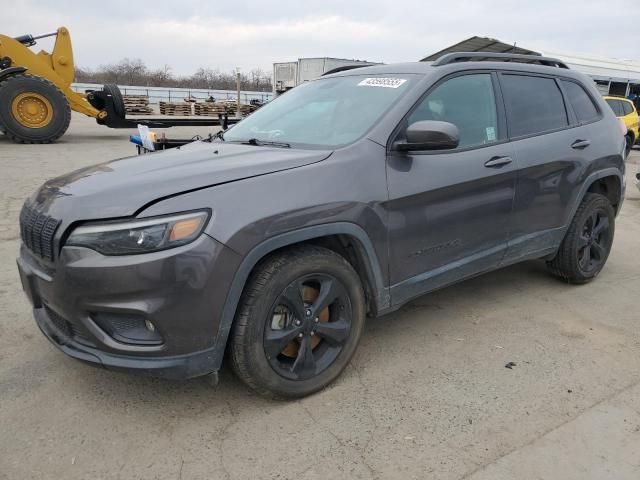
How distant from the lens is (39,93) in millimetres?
12367

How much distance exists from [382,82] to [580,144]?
5.77 ft

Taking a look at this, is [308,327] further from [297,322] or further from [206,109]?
[206,109]

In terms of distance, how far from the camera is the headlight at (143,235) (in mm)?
2082

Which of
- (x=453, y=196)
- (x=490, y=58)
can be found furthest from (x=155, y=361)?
(x=490, y=58)

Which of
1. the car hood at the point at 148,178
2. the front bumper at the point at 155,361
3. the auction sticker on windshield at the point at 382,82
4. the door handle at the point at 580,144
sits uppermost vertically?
the auction sticker on windshield at the point at 382,82

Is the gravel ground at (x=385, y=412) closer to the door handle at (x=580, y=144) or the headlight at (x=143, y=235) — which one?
the headlight at (x=143, y=235)

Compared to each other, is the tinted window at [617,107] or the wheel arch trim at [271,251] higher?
the tinted window at [617,107]

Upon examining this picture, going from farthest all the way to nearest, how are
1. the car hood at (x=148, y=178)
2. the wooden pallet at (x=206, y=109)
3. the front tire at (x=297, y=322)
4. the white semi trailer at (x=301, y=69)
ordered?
1. the wooden pallet at (x=206, y=109)
2. the white semi trailer at (x=301, y=69)
3. the front tire at (x=297, y=322)
4. the car hood at (x=148, y=178)

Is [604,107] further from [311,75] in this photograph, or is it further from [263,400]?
[311,75]

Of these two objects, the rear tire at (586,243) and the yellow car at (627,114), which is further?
the yellow car at (627,114)

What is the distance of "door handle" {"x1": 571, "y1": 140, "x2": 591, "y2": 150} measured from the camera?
150 inches

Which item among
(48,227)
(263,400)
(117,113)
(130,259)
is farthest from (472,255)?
(117,113)

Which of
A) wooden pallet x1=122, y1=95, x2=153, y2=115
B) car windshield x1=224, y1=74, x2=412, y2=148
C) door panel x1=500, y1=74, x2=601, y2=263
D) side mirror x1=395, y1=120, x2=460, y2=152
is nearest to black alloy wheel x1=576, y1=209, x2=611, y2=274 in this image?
door panel x1=500, y1=74, x2=601, y2=263

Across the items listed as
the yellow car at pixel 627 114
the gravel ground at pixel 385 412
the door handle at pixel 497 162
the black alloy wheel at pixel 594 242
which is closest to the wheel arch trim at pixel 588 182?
the black alloy wheel at pixel 594 242
